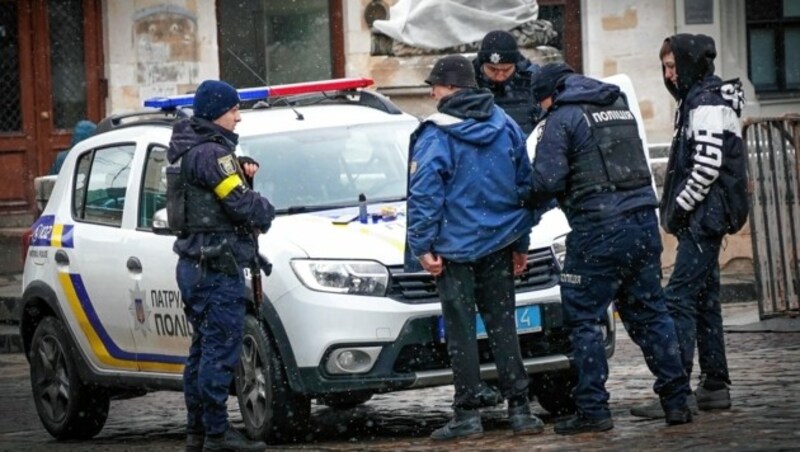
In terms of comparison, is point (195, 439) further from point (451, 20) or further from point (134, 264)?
point (451, 20)

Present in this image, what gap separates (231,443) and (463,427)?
1.09m

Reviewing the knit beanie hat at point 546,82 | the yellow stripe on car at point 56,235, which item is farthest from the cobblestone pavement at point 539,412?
the knit beanie hat at point 546,82

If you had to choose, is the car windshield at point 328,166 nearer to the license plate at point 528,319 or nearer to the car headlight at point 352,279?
the car headlight at point 352,279

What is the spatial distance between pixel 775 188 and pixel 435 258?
220 inches

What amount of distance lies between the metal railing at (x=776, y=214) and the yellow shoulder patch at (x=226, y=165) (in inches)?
220

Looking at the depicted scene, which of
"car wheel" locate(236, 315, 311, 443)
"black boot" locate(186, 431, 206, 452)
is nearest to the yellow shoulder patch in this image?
"car wheel" locate(236, 315, 311, 443)

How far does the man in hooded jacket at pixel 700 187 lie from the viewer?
33.3ft

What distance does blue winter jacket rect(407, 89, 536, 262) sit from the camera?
9.91 m

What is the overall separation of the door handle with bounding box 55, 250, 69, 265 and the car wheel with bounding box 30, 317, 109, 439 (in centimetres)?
34

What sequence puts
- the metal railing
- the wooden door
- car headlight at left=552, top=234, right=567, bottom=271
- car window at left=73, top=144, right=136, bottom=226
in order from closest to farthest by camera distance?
car headlight at left=552, top=234, right=567, bottom=271 → car window at left=73, top=144, right=136, bottom=226 → the metal railing → the wooden door

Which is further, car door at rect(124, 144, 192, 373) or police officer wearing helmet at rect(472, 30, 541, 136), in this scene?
car door at rect(124, 144, 192, 373)

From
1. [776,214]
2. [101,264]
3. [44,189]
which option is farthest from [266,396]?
[44,189]

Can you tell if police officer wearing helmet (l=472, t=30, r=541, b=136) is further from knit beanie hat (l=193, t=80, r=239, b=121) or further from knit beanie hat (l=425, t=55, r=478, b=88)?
knit beanie hat (l=193, t=80, r=239, b=121)

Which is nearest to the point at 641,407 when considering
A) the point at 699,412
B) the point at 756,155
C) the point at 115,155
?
the point at 699,412
